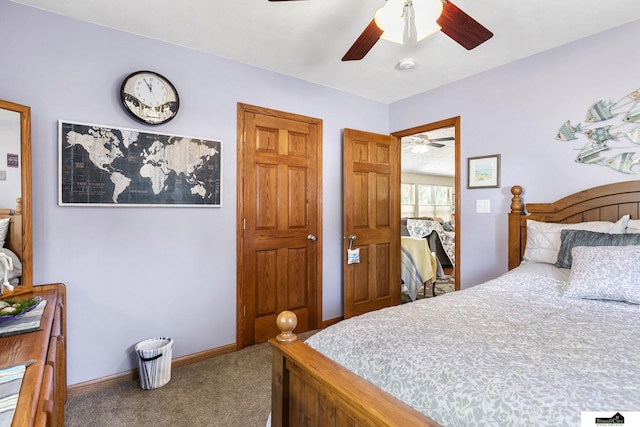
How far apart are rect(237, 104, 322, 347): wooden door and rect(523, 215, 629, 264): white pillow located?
179cm

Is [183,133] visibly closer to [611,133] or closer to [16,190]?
[16,190]

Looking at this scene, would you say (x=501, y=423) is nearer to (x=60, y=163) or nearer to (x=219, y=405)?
(x=219, y=405)

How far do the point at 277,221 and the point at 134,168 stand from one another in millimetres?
1224

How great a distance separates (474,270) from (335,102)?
216 centimetres

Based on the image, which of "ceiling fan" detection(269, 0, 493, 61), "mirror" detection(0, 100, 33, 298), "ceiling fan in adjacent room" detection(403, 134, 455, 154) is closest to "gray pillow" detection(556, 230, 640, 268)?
"ceiling fan" detection(269, 0, 493, 61)

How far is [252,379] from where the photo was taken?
2326 mm

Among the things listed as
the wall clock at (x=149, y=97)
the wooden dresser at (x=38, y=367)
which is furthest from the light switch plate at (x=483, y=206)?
the wooden dresser at (x=38, y=367)

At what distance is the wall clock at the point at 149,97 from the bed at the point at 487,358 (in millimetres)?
1878

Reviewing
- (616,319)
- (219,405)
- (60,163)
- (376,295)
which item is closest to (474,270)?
(376,295)

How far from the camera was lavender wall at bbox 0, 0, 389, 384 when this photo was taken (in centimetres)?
204

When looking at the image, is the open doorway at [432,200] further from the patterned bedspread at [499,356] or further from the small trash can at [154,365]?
the small trash can at [154,365]

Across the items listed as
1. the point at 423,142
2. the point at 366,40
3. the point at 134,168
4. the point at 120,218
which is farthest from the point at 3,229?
the point at 423,142

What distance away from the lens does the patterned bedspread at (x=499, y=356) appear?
77cm

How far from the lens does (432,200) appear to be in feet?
31.4
